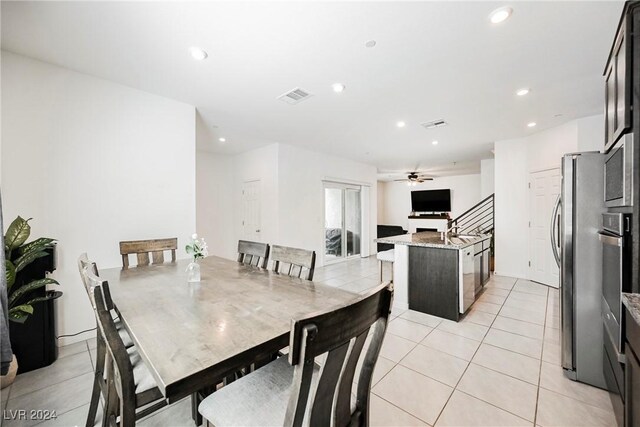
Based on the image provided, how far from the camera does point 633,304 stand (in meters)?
1.05

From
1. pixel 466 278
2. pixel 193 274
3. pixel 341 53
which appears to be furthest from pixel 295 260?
pixel 466 278

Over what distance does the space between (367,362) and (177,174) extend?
3.17 metres

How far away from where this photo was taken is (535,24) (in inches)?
74.0

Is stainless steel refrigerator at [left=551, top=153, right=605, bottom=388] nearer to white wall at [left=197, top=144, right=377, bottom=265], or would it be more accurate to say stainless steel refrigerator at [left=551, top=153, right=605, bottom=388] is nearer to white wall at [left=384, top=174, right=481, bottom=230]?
white wall at [left=197, top=144, right=377, bottom=265]

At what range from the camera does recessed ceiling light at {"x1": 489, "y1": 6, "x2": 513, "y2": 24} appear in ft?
5.70

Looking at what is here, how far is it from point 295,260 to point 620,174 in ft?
6.59

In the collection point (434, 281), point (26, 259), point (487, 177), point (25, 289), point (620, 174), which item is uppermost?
point (487, 177)

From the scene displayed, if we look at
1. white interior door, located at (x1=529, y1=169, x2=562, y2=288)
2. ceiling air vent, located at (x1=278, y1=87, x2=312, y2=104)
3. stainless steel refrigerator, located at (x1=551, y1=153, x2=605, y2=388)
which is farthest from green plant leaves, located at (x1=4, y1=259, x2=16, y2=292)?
white interior door, located at (x1=529, y1=169, x2=562, y2=288)

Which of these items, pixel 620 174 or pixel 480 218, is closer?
pixel 620 174

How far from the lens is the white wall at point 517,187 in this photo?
170 inches

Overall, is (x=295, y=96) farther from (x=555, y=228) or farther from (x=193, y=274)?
(x=555, y=228)

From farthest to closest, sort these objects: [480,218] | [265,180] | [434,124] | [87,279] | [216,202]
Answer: [480,218] → [216,202] → [265,180] → [434,124] → [87,279]

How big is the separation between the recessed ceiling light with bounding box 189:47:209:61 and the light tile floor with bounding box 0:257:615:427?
2.75 meters

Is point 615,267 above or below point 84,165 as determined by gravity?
below
